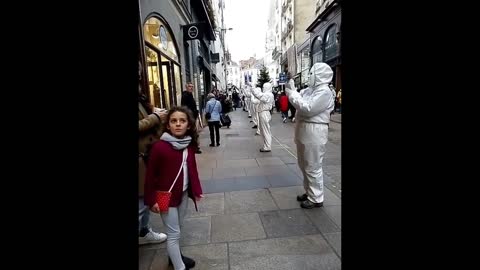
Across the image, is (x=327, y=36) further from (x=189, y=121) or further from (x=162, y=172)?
(x=162, y=172)

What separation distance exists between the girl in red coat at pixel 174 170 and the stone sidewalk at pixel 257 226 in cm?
57

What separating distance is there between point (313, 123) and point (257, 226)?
4.89ft

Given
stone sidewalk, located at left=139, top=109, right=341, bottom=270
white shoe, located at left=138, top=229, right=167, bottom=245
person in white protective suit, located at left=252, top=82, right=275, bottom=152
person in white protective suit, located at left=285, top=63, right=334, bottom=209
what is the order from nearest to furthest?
stone sidewalk, located at left=139, top=109, right=341, bottom=270 < white shoe, located at left=138, top=229, right=167, bottom=245 < person in white protective suit, located at left=285, top=63, right=334, bottom=209 < person in white protective suit, located at left=252, top=82, right=275, bottom=152

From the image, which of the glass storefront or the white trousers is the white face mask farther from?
the glass storefront

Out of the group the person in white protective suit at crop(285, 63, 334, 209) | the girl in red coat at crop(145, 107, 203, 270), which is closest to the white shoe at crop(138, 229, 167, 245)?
the girl in red coat at crop(145, 107, 203, 270)

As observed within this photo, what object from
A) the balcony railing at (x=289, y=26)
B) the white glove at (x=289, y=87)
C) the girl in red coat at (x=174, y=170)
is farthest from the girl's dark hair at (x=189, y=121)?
the balcony railing at (x=289, y=26)

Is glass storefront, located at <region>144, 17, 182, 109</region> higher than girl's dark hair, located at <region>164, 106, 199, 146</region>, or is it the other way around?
glass storefront, located at <region>144, 17, 182, 109</region>

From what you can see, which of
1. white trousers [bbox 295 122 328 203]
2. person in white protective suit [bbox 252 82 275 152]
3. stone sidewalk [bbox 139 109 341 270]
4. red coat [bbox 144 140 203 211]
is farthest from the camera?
person in white protective suit [bbox 252 82 275 152]

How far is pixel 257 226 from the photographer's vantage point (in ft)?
11.9

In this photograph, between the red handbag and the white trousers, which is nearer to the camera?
the red handbag

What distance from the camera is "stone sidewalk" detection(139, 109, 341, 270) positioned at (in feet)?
9.45

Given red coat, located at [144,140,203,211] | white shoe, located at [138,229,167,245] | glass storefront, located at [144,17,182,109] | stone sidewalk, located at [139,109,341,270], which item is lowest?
stone sidewalk, located at [139,109,341,270]

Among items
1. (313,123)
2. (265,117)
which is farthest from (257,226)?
(265,117)

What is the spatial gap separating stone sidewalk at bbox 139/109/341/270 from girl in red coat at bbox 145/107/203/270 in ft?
1.87
